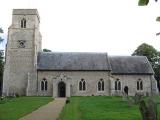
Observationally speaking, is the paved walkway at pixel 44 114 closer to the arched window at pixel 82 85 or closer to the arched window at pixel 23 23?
the arched window at pixel 82 85

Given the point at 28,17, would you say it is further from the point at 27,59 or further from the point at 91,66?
the point at 91,66

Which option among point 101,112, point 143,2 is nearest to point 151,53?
point 101,112

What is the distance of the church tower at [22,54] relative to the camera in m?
49.4

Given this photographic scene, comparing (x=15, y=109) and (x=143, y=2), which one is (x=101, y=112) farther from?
(x=143, y=2)

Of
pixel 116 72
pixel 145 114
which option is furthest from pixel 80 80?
pixel 145 114

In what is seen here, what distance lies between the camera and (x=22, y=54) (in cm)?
5084

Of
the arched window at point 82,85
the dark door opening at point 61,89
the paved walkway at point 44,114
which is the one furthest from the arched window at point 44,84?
the paved walkway at point 44,114

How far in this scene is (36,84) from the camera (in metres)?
49.8

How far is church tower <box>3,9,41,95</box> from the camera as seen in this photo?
162 feet

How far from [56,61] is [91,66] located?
239 inches

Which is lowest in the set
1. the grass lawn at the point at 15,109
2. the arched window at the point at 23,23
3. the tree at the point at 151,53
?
the grass lawn at the point at 15,109

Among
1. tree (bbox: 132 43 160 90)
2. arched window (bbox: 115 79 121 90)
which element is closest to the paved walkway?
arched window (bbox: 115 79 121 90)

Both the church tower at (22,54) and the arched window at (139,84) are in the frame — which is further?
the arched window at (139,84)

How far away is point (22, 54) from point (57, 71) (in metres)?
6.56
